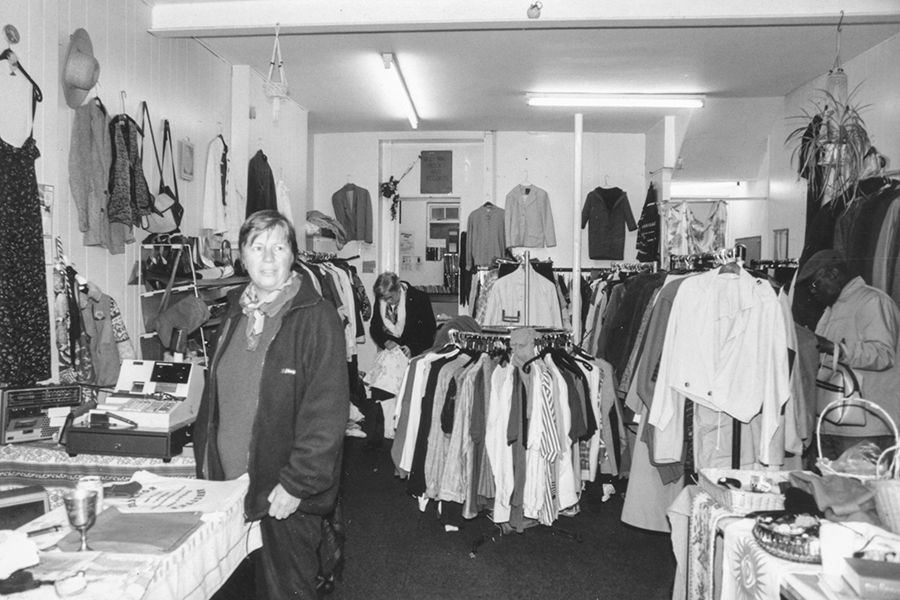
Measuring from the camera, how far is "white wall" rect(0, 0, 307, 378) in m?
3.17

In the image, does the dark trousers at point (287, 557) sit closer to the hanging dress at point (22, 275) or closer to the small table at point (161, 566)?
the small table at point (161, 566)

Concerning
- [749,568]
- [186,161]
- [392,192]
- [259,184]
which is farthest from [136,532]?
[392,192]

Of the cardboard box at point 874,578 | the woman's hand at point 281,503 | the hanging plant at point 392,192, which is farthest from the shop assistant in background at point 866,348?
the hanging plant at point 392,192

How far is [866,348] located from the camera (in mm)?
3320

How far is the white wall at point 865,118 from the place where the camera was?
4.93m

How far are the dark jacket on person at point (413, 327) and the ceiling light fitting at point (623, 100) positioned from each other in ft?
8.16

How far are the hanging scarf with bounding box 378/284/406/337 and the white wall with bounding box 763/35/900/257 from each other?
341 cm

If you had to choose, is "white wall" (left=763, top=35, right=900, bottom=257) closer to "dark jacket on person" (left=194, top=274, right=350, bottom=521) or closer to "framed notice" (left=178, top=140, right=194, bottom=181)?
"dark jacket on person" (left=194, top=274, right=350, bottom=521)

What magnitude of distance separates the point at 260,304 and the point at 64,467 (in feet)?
4.13

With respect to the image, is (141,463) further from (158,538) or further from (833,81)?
(833,81)

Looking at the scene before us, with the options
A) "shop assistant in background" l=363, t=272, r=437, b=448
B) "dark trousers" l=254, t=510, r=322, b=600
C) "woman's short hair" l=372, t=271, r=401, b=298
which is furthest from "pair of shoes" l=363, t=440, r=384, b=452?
"dark trousers" l=254, t=510, r=322, b=600

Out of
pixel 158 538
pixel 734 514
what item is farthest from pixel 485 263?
pixel 158 538

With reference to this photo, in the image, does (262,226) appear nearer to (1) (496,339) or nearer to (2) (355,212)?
(1) (496,339)

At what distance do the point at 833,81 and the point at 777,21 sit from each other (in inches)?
22.3
